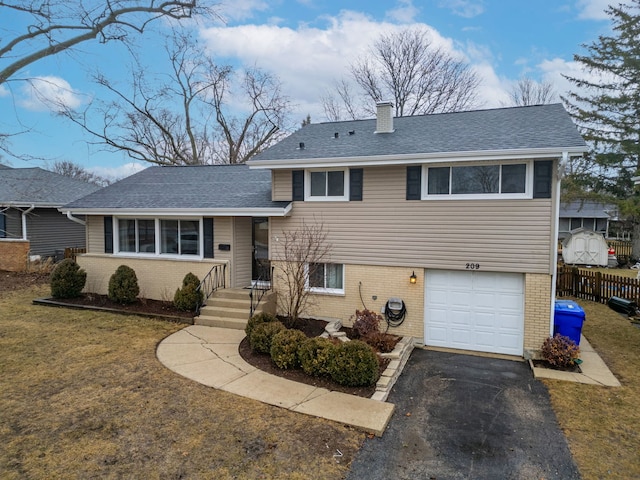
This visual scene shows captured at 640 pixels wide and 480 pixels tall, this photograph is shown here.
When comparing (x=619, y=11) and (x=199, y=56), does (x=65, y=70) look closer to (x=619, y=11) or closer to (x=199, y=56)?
(x=199, y=56)

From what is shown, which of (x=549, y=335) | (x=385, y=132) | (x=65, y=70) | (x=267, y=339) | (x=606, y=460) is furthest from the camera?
(x=385, y=132)

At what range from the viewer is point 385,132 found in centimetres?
1095

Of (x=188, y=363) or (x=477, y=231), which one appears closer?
(x=188, y=363)

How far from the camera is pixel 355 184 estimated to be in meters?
9.73

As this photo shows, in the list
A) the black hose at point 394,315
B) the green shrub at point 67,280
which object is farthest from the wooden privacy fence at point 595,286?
the green shrub at point 67,280

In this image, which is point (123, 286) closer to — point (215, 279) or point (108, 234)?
point (108, 234)

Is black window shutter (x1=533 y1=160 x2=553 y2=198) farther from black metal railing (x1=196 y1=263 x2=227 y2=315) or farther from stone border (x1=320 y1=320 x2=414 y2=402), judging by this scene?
black metal railing (x1=196 y1=263 x2=227 y2=315)

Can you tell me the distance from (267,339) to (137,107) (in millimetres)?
24198

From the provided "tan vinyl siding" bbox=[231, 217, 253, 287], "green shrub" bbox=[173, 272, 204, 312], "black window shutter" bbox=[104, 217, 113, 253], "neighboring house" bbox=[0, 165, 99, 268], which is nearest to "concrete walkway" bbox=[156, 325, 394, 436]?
"green shrub" bbox=[173, 272, 204, 312]

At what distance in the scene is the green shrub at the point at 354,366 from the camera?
21.7ft

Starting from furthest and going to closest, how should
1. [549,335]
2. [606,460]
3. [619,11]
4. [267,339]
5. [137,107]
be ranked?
[137,107]
[619,11]
[549,335]
[267,339]
[606,460]

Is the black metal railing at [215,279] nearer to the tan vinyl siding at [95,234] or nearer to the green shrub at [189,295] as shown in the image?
the green shrub at [189,295]

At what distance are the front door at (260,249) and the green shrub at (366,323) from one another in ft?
12.9

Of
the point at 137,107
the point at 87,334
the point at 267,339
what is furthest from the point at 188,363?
the point at 137,107
